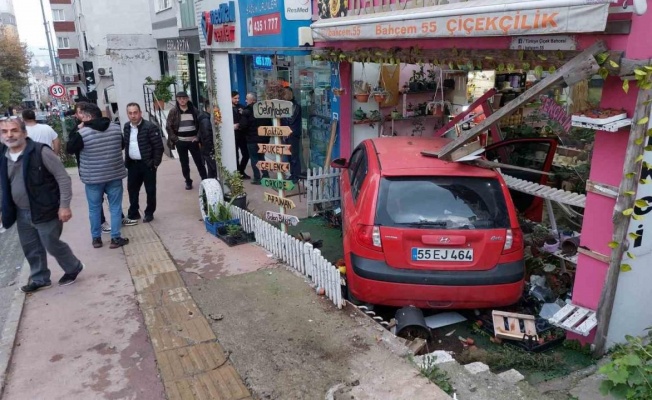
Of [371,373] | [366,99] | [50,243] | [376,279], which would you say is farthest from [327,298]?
[366,99]

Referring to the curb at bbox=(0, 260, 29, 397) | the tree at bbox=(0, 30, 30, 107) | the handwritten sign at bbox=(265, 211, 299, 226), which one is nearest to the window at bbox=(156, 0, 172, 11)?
the handwritten sign at bbox=(265, 211, 299, 226)

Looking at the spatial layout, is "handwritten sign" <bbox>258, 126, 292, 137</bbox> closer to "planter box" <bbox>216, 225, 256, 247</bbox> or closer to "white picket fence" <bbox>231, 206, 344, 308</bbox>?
"white picket fence" <bbox>231, 206, 344, 308</bbox>

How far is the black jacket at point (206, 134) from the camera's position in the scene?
868 centimetres

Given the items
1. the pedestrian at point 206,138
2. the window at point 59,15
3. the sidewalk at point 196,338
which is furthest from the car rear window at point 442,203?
the window at point 59,15

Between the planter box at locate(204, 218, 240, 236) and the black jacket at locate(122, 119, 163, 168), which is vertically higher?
the black jacket at locate(122, 119, 163, 168)

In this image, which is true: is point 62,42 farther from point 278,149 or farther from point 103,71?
point 278,149

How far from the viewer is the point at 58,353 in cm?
417

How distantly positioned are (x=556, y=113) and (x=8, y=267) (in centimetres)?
808

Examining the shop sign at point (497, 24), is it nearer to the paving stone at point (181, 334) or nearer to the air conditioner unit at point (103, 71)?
the paving stone at point (181, 334)

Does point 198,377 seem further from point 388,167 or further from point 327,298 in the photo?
point 388,167

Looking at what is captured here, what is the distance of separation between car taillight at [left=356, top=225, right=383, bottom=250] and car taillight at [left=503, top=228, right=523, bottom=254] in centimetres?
114

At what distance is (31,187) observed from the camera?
504cm

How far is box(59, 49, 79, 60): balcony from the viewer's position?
54375 mm

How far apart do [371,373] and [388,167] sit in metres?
2.00
